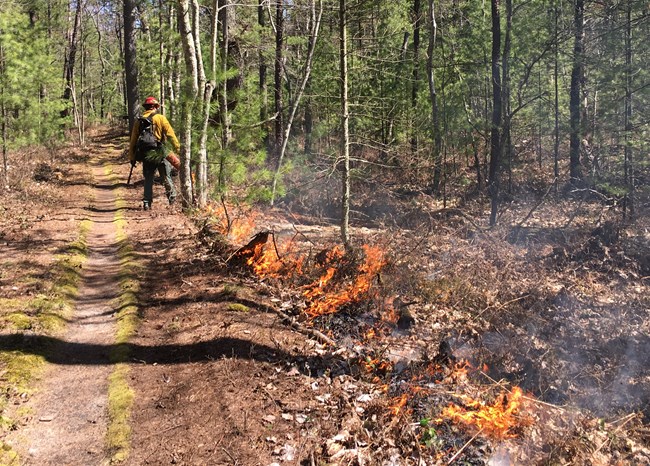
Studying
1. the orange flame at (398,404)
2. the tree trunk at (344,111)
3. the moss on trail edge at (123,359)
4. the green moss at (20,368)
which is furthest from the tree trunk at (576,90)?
the green moss at (20,368)

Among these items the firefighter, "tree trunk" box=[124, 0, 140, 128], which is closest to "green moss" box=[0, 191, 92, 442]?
the firefighter

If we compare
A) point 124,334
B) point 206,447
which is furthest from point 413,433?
point 124,334

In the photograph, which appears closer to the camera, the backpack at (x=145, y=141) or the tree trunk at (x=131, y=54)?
the backpack at (x=145, y=141)

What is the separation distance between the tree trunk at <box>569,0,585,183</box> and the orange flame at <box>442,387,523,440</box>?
1404 cm

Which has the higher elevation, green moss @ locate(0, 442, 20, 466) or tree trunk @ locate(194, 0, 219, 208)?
tree trunk @ locate(194, 0, 219, 208)

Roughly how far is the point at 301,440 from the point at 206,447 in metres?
0.79

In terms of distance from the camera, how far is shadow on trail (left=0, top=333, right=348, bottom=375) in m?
4.96

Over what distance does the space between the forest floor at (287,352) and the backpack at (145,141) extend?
54.0 inches

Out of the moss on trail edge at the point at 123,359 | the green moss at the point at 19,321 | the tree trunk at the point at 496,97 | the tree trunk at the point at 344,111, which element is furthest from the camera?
the tree trunk at the point at 496,97

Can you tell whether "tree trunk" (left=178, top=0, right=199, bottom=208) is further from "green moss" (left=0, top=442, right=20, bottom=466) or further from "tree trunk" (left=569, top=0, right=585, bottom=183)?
"tree trunk" (left=569, top=0, right=585, bottom=183)

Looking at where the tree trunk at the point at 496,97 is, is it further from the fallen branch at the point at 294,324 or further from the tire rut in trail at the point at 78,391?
the tire rut in trail at the point at 78,391

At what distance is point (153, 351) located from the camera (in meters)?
5.26

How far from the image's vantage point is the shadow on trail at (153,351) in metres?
4.96

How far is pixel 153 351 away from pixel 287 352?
1.48 metres
